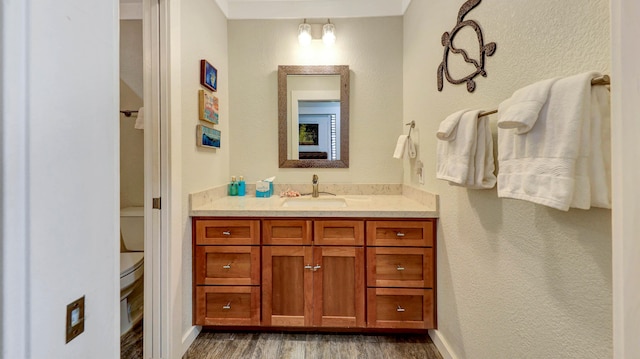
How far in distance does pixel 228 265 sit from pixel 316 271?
55 centimetres

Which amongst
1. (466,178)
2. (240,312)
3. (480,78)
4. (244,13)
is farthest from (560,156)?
(244,13)

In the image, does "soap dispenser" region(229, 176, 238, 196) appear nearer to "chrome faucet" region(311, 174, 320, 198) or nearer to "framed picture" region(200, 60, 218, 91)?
"chrome faucet" region(311, 174, 320, 198)

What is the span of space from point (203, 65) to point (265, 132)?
2.33ft

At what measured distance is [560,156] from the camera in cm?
69

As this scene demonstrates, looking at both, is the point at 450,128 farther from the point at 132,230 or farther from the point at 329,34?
the point at 132,230

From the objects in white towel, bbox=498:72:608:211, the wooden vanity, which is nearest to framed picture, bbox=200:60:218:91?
the wooden vanity

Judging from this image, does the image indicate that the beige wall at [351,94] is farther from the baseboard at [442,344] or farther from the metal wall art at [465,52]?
the baseboard at [442,344]

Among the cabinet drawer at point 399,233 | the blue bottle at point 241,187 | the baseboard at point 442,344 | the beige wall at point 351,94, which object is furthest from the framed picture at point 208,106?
the baseboard at point 442,344

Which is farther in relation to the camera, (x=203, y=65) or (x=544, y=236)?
(x=203, y=65)

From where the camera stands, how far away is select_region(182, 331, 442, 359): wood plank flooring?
1599 mm

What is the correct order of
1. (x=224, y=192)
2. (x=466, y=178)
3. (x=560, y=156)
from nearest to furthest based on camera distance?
(x=560, y=156) < (x=466, y=178) < (x=224, y=192)

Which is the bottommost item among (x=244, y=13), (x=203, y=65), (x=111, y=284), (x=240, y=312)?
(x=240, y=312)

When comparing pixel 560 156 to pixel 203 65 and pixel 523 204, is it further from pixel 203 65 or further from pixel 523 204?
pixel 203 65

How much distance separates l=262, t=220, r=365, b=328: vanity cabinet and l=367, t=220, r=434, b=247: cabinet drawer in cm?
8
